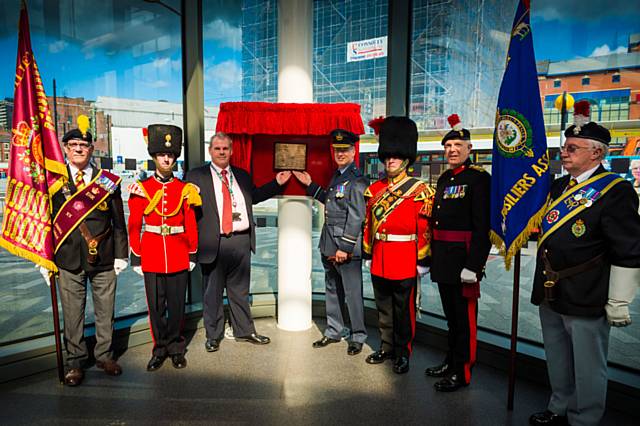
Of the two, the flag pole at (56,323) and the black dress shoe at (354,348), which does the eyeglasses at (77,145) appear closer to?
the flag pole at (56,323)

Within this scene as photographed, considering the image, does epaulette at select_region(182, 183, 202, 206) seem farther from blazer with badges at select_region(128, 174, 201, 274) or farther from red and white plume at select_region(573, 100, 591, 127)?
red and white plume at select_region(573, 100, 591, 127)

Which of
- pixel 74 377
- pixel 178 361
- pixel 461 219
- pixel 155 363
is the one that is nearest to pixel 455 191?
pixel 461 219

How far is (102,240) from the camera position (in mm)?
2680

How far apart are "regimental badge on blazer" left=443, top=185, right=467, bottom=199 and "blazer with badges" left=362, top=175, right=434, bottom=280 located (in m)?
0.18

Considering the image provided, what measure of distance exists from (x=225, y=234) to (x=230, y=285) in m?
0.42

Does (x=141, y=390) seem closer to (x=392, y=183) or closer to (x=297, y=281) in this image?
(x=297, y=281)

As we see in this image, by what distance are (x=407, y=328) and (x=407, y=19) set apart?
239 centimetres

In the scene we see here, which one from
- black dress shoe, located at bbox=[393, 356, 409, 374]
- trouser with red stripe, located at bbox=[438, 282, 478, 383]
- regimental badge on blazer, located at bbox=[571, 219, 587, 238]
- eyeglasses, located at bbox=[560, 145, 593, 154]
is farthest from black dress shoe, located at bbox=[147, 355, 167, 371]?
eyeglasses, located at bbox=[560, 145, 593, 154]

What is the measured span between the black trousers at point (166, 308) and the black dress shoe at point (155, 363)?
26 millimetres

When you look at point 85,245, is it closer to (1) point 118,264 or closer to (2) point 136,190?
(1) point 118,264

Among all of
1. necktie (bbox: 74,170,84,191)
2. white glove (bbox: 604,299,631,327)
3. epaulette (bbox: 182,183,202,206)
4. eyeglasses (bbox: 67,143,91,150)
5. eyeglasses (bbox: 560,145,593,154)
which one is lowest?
white glove (bbox: 604,299,631,327)

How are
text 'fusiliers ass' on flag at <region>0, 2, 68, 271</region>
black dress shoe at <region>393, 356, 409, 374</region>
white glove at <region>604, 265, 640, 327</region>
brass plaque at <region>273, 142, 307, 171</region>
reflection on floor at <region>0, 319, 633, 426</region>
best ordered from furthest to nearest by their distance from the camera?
brass plaque at <region>273, 142, 307, 171</region>
black dress shoe at <region>393, 356, 409, 374</region>
text 'fusiliers ass' on flag at <region>0, 2, 68, 271</region>
reflection on floor at <region>0, 319, 633, 426</region>
white glove at <region>604, 265, 640, 327</region>

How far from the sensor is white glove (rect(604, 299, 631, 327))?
6.22ft

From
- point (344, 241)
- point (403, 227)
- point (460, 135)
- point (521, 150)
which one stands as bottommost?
point (344, 241)
